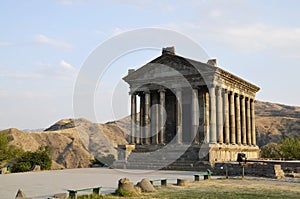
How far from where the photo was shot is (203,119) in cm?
3647

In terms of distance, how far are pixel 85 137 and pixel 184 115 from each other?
59.1m

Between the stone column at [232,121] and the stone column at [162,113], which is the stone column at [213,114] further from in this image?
the stone column at [162,113]

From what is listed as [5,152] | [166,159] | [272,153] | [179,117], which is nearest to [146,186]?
[166,159]

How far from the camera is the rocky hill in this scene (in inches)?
2844

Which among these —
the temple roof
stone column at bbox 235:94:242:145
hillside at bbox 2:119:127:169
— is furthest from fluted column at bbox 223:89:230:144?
hillside at bbox 2:119:127:169

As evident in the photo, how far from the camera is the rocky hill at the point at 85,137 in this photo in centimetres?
7225

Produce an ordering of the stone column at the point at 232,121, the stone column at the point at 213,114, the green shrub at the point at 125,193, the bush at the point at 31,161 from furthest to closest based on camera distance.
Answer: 1. the stone column at the point at 232,121
2. the stone column at the point at 213,114
3. the bush at the point at 31,161
4. the green shrub at the point at 125,193

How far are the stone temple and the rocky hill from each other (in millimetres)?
18653

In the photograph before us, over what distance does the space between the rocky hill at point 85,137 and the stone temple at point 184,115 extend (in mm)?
18653

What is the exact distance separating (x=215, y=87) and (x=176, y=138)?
22.5ft

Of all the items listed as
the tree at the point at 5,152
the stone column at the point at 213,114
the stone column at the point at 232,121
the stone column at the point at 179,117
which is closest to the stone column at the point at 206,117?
the stone column at the point at 213,114

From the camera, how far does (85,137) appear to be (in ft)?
306

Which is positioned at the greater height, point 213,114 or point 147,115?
point 147,115

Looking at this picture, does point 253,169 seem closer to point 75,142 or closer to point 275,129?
point 75,142
